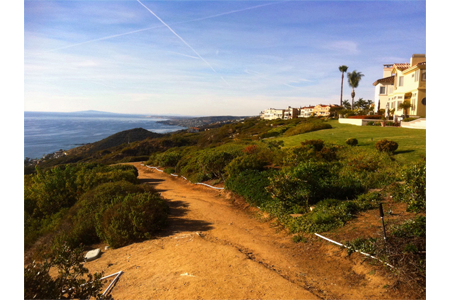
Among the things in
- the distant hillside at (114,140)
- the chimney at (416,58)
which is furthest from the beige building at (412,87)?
the distant hillside at (114,140)

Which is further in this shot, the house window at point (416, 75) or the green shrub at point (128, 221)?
the house window at point (416, 75)

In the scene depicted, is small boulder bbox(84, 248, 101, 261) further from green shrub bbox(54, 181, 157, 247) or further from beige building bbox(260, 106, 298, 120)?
beige building bbox(260, 106, 298, 120)

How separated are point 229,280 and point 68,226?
5.78 m

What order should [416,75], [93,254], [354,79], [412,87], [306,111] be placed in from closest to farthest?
[93,254] → [416,75] → [412,87] → [354,79] → [306,111]

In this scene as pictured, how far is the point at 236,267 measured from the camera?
568 centimetres

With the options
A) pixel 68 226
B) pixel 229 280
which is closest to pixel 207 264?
pixel 229 280

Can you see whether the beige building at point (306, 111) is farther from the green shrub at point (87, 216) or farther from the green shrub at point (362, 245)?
the green shrub at point (362, 245)

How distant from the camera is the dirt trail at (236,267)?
4.72m

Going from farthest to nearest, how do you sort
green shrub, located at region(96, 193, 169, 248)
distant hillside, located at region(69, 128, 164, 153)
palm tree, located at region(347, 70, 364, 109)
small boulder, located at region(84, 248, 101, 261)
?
distant hillside, located at region(69, 128, 164, 153) → palm tree, located at region(347, 70, 364, 109) → green shrub, located at region(96, 193, 169, 248) → small boulder, located at region(84, 248, 101, 261)

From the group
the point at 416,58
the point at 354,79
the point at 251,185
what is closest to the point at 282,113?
the point at 354,79

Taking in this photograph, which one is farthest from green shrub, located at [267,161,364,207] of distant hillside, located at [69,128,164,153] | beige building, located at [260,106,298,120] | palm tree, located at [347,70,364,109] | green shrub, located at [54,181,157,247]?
beige building, located at [260,106,298,120]

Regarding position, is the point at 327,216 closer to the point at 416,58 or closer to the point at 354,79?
the point at 416,58

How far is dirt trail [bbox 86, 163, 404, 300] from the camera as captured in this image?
472 cm

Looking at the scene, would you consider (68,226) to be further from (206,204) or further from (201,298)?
(201,298)
